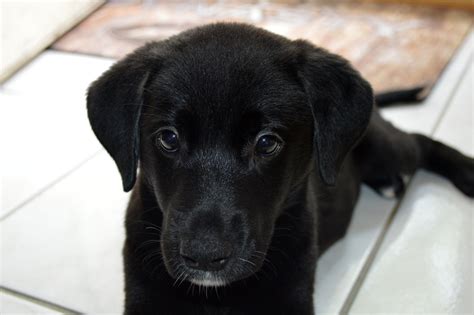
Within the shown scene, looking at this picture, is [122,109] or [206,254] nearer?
[206,254]

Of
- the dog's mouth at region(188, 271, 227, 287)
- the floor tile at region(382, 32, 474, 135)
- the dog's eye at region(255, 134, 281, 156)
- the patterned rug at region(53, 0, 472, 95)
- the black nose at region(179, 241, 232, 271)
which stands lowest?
the patterned rug at region(53, 0, 472, 95)

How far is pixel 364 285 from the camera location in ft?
7.39

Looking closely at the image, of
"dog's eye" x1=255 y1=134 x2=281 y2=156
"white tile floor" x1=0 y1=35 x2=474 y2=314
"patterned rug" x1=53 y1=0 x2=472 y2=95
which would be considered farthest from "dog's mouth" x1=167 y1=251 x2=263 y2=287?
"patterned rug" x1=53 y1=0 x2=472 y2=95

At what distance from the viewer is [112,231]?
2.53 m

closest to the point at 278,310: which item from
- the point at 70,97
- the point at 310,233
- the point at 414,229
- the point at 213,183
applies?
the point at 310,233

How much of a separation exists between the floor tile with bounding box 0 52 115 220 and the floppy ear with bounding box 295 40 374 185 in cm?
147

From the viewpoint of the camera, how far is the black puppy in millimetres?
1583

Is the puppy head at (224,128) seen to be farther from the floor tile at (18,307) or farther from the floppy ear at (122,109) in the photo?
the floor tile at (18,307)

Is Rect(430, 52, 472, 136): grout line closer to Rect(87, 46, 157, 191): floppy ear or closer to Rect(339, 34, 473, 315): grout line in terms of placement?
Rect(339, 34, 473, 315): grout line

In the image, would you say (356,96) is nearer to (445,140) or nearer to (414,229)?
(414,229)

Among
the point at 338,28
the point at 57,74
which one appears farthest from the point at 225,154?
the point at 338,28

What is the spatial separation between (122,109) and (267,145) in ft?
1.31

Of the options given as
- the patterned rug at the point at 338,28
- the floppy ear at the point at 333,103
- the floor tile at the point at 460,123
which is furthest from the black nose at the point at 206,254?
the patterned rug at the point at 338,28

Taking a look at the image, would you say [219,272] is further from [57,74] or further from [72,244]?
[57,74]
